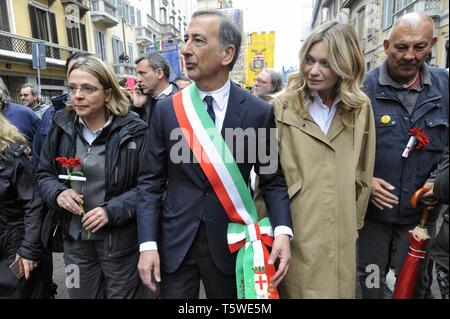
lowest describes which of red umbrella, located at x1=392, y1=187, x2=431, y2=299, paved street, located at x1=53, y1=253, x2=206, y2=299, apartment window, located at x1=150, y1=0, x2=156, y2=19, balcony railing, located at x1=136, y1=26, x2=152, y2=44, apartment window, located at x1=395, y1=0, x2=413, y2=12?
paved street, located at x1=53, y1=253, x2=206, y2=299

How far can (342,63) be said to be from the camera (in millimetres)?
1731

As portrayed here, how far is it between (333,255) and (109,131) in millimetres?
1529

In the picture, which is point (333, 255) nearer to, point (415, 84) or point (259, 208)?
point (259, 208)

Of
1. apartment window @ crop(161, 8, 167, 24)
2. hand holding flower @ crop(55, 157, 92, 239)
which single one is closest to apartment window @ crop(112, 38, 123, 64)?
apartment window @ crop(161, 8, 167, 24)

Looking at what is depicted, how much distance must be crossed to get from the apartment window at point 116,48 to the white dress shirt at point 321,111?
2666cm

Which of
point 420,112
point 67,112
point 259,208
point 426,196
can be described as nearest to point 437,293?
point 426,196

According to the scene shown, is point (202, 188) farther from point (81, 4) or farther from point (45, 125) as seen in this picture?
point (81, 4)

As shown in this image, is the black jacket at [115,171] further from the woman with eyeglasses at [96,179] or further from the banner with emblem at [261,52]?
the banner with emblem at [261,52]

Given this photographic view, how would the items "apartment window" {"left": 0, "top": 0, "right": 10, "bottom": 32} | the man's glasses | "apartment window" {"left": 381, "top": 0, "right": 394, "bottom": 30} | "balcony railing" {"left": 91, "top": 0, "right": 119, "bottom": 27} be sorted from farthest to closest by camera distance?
"balcony railing" {"left": 91, "top": 0, "right": 119, "bottom": 27} < "apartment window" {"left": 381, "top": 0, "right": 394, "bottom": 30} < "apartment window" {"left": 0, "top": 0, "right": 10, "bottom": 32} < the man's glasses

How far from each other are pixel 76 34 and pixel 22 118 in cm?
2057

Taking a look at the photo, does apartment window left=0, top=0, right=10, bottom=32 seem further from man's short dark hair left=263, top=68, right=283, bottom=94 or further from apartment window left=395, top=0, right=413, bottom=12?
apartment window left=395, top=0, right=413, bottom=12

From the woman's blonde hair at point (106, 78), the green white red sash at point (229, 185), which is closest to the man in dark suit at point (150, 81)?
the woman's blonde hair at point (106, 78)

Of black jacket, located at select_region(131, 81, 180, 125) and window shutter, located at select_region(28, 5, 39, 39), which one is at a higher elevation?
window shutter, located at select_region(28, 5, 39, 39)

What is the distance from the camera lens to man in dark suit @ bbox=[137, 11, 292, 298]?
161 cm
